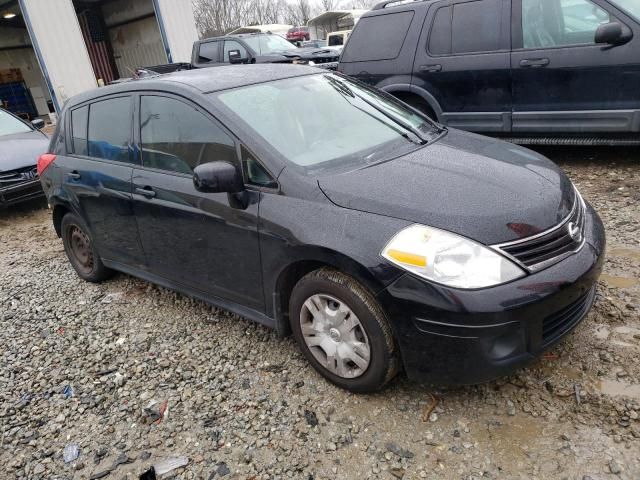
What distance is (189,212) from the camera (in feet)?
9.91

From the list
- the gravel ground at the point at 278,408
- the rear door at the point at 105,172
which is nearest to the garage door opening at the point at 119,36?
the rear door at the point at 105,172

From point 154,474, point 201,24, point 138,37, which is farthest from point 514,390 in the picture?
point 201,24

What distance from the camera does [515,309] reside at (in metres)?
2.10

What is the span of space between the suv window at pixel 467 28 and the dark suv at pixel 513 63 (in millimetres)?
11

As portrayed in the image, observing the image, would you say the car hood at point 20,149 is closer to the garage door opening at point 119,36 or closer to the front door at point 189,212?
the front door at point 189,212

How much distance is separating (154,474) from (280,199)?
1.46 metres

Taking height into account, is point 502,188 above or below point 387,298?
above

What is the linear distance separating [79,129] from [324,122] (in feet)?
7.06

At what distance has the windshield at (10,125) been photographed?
25.1 feet

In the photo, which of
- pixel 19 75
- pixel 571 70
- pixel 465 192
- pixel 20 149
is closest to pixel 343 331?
pixel 465 192

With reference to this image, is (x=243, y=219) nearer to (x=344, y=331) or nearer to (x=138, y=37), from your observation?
(x=344, y=331)

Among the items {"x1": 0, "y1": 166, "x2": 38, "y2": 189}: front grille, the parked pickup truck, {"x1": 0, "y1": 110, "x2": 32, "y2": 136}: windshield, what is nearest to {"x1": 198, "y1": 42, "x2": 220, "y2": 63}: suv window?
the parked pickup truck

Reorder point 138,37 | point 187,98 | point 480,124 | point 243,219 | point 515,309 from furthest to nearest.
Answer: point 138,37
point 480,124
point 187,98
point 243,219
point 515,309

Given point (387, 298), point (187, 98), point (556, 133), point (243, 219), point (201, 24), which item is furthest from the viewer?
point (201, 24)
